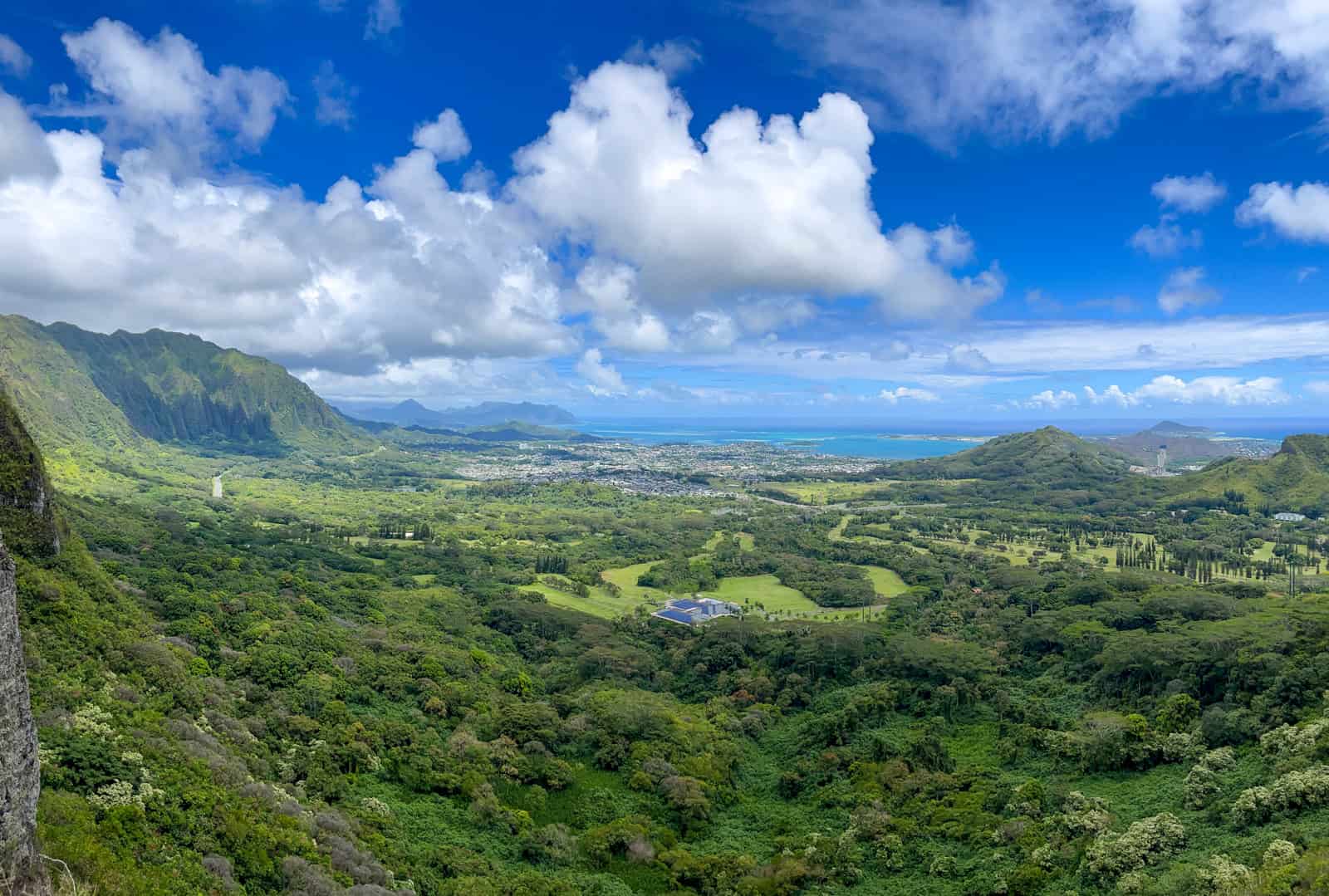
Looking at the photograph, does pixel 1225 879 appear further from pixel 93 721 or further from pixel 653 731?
pixel 93 721

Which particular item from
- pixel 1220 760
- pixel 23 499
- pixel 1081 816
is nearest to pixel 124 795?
pixel 23 499

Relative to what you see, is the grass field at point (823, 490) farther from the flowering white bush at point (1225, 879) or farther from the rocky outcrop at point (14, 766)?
the rocky outcrop at point (14, 766)

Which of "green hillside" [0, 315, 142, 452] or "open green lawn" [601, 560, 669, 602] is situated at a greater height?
"green hillside" [0, 315, 142, 452]

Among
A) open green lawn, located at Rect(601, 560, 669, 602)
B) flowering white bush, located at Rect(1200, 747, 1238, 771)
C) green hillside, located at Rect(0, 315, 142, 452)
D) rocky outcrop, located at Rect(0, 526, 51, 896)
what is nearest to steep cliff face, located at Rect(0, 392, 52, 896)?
rocky outcrop, located at Rect(0, 526, 51, 896)

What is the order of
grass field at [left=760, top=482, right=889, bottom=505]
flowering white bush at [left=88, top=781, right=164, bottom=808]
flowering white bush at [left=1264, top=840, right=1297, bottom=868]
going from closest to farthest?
flowering white bush at [left=1264, top=840, right=1297, bottom=868] < flowering white bush at [left=88, top=781, right=164, bottom=808] < grass field at [left=760, top=482, right=889, bottom=505]

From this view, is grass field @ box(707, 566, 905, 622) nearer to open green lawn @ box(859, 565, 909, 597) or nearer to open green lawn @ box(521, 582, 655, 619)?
open green lawn @ box(859, 565, 909, 597)

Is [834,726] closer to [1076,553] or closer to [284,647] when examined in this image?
[284,647]
